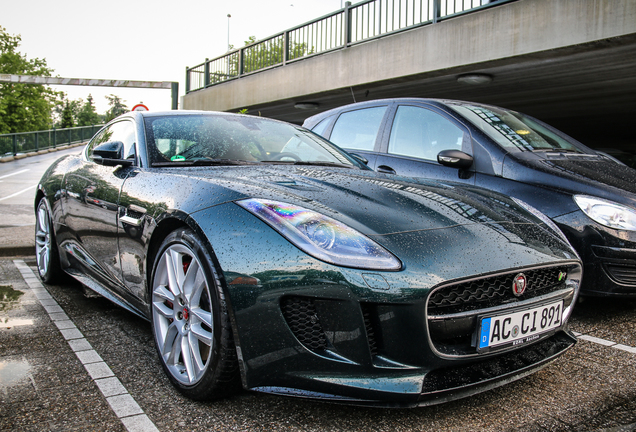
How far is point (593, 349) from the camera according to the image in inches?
109

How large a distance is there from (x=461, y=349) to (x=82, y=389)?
5.11 ft

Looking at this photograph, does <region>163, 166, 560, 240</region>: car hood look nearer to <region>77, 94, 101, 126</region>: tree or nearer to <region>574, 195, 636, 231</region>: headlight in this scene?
<region>574, 195, 636, 231</region>: headlight

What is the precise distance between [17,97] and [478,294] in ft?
178

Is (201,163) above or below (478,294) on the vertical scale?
above

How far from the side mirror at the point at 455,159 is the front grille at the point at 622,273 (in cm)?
115

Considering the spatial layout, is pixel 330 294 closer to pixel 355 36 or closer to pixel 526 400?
pixel 526 400

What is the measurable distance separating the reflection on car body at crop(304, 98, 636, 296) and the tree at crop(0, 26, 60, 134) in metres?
49.4

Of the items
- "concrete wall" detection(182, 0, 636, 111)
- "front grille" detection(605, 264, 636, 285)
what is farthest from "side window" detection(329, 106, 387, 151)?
"concrete wall" detection(182, 0, 636, 111)

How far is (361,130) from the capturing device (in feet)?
16.1

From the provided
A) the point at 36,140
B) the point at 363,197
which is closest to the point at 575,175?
the point at 363,197

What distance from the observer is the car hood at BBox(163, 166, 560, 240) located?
202cm

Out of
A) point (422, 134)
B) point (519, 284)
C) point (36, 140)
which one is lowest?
point (519, 284)

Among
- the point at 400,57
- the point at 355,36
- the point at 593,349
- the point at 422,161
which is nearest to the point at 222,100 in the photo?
the point at 355,36

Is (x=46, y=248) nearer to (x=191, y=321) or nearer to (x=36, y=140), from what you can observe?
(x=191, y=321)
